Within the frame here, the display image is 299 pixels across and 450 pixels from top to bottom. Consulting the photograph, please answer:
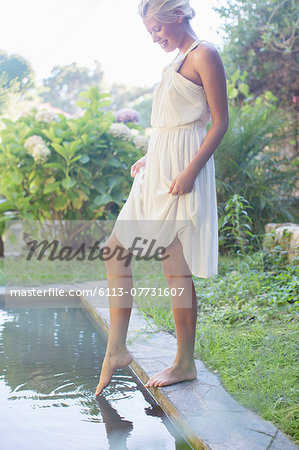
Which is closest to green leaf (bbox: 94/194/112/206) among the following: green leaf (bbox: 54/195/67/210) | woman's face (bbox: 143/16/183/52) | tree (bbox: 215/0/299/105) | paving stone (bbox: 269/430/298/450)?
green leaf (bbox: 54/195/67/210)

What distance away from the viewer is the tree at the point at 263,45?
504 centimetres

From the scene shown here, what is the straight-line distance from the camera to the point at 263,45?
5.50 meters

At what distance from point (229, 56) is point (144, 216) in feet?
15.5

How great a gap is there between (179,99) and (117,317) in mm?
789

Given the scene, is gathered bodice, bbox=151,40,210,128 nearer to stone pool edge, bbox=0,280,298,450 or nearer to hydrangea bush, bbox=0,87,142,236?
stone pool edge, bbox=0,280,298,450

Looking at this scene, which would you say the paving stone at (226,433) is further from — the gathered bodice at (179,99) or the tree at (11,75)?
the tree at (11,75)

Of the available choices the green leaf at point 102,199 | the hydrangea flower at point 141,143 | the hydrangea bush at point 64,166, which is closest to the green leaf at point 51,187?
the hydrangea bush at point 64,166

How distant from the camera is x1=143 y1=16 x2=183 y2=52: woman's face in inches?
65.8

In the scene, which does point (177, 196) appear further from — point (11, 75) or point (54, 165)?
point (54, 165)

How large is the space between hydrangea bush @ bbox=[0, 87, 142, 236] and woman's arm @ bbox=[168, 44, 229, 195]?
112 inches

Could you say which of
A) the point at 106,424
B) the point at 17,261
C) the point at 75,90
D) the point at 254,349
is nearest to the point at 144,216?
the point at 106,424

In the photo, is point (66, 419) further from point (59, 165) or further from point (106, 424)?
point (59, 165)

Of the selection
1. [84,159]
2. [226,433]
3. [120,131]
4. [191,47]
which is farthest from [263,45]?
[226,433]

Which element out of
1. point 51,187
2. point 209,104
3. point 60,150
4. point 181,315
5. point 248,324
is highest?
point 60,150
